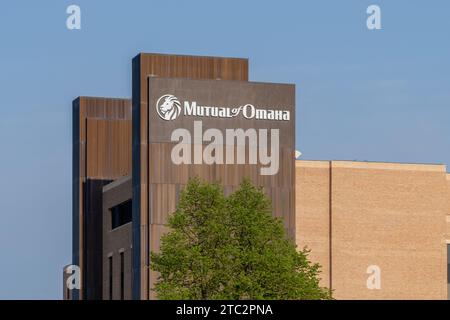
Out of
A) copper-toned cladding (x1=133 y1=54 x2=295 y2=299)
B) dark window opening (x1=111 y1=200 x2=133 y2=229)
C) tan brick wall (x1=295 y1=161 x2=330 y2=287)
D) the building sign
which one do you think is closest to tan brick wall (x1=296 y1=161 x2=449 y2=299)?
tan brick wall (x1=295 y1=161 x2=330 y2=287)

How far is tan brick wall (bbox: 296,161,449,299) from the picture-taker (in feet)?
311

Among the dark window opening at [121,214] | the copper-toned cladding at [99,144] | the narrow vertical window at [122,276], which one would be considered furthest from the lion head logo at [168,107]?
the copper-toned cladding at [99,144]

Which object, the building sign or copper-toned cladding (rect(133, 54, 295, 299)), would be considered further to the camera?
the building sign

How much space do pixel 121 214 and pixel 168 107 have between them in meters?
13.2

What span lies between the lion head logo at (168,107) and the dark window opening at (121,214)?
9574 millimetres

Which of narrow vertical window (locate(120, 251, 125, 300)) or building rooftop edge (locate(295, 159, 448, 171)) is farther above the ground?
building rooftop edge (locate(295, 159, 448, 171))

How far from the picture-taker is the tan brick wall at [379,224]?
9481 cm

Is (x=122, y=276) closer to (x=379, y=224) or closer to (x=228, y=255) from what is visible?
(x=379, y=224)

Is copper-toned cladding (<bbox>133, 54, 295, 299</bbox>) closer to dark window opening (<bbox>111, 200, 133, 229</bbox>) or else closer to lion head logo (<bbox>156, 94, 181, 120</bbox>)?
lion head logo (<bbox>156, 94, 181, 120</bbox>)

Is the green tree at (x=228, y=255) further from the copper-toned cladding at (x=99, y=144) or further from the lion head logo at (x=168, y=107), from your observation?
the copper-toned cladding at (x=99, y=144)

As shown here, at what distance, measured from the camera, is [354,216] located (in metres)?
96.1

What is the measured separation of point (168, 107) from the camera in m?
86.1

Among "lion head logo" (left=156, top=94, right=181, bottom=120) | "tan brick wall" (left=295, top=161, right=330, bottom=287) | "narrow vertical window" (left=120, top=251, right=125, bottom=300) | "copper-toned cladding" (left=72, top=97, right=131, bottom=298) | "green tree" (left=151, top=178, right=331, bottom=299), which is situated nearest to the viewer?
"green tree" (left=151, top=178, right=331, bottom=299)

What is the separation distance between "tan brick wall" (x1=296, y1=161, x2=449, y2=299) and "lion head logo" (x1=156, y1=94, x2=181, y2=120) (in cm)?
1200
